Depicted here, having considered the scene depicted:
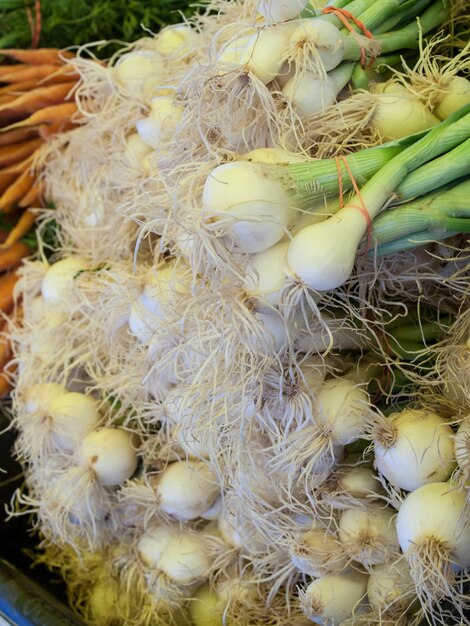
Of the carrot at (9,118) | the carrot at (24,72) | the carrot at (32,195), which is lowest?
the carrot at (32,195)

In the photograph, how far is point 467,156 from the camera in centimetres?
68

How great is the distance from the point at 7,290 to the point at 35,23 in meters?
0.61

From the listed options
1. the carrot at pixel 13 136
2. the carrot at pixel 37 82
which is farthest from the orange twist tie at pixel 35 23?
the carrot at pixel 13 136

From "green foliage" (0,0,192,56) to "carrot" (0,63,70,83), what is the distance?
0.07m

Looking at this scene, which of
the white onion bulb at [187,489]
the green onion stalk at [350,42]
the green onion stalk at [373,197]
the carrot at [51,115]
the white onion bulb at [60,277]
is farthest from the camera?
the carrot at [51,115]

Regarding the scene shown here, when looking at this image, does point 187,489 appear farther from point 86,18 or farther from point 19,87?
point 86,18

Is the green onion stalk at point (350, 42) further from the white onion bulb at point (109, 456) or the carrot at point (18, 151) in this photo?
the carrot at point (18, 151)

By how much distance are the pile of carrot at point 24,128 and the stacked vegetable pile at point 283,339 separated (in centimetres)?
31

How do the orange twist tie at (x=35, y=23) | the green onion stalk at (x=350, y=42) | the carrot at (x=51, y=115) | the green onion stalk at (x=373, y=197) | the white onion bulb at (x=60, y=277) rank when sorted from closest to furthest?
the green onion stalk at (x=373, y=197) < the green onion stalk at (x=350, y=42) < the white onion bulb at (x=60, y=277) < the carrot at (x=51, y=115) < the orange twist tie at (x=35, y=23)

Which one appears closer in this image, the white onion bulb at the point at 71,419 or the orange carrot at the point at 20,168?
the white onion bulb at the point at 71,419

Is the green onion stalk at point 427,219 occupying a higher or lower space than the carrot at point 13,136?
higher

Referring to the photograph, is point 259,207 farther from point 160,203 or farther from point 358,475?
point 358,475

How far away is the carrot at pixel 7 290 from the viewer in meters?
1.34

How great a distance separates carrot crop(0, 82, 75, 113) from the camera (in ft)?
4.42
